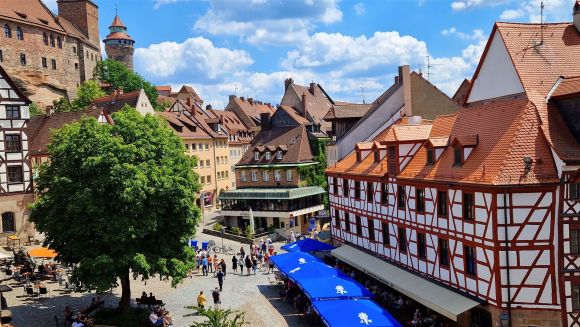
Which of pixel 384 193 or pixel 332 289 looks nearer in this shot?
pixel 332 289

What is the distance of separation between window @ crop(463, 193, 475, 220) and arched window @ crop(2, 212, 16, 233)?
34169 millimetres

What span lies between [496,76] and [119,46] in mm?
125155

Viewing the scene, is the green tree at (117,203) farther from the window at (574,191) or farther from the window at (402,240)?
the window at (574,191)

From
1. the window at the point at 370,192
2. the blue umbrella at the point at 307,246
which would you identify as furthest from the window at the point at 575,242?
the blue umbrella at the point at 307,246

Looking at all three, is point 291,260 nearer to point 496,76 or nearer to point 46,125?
point 496,76

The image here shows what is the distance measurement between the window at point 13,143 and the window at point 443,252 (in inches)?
1277

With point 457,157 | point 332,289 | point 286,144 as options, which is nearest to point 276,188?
point 286,144

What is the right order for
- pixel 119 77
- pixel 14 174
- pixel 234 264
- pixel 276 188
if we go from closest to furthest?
1. pixel 234 264
2. pixel 14 174
3. pixel 276 188
4. pixel 119 77

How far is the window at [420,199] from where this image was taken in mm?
26500

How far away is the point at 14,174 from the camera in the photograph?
41594 millimetres

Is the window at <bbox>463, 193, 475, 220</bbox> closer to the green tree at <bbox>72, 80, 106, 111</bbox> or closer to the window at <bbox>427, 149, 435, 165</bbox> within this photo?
the window at <bbox>427, 149, 435, 165</bbox>

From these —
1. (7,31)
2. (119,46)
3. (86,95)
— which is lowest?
(86,95)

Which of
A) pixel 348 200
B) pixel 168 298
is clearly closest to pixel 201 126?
pixel 348 200

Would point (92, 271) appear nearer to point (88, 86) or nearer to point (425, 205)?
point (425, 205)
